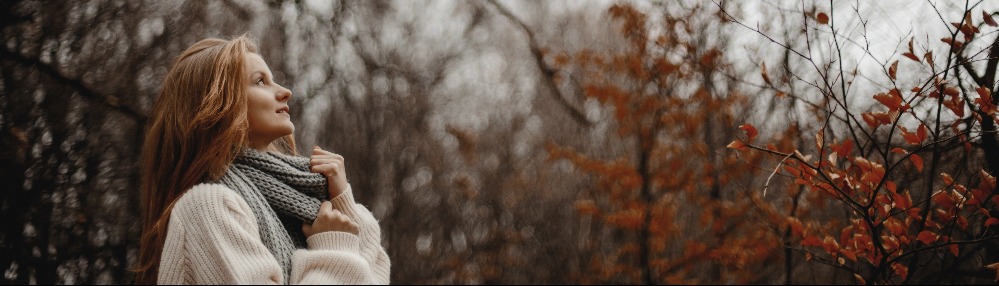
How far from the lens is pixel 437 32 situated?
9.22 meters

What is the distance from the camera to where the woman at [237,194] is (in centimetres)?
182

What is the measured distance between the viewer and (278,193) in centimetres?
203

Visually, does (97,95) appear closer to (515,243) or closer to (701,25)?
(701,25)

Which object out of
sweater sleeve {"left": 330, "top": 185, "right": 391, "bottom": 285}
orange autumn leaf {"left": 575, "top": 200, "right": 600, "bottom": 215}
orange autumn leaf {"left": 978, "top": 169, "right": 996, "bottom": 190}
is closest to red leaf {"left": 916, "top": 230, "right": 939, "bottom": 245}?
orange autumn leaf {"left": 978, "top": 169, "right": 996, "bottom": 190}

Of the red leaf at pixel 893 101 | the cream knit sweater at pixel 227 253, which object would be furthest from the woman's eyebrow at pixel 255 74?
the red leaf at pixel 893 101

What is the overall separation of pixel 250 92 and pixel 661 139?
250 inches

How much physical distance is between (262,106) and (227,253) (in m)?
0.49

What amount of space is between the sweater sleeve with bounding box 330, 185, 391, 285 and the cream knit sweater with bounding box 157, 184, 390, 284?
209 mm

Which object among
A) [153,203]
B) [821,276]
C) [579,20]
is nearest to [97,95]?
[153,203]

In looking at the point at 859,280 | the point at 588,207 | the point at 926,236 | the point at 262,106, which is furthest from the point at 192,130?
the point at 588,207

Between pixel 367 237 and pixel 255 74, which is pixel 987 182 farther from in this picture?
pixel 255 74

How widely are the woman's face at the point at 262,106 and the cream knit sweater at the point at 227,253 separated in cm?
28

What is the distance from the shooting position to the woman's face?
7.00 ft

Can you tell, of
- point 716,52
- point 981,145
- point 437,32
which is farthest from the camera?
point 437,32
